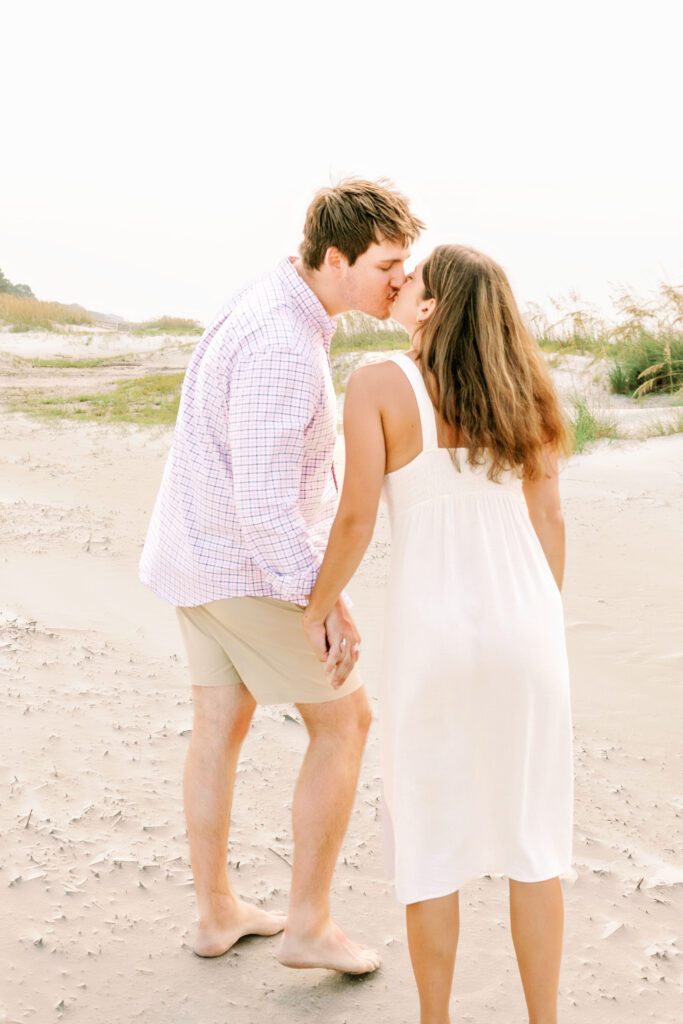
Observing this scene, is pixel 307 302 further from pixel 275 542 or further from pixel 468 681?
pixel 468 681

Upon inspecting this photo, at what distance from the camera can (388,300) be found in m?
2.40

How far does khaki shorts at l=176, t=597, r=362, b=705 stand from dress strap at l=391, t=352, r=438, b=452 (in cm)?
61

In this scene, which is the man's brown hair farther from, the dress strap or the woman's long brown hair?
the dress strap

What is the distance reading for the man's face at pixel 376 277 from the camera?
7.78 feet

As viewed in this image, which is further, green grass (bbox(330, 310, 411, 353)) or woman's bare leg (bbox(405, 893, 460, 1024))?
green grass (bbox(330, 310, 411, 353))

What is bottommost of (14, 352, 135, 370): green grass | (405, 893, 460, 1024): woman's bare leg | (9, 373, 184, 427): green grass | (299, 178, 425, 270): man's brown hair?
(14, 352, 135, 370): green grass

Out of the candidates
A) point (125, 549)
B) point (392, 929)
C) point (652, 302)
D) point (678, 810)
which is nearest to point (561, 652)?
point (392, 929)

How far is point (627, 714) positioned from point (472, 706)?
254cm

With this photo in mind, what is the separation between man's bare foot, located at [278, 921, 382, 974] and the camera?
8.64 feet

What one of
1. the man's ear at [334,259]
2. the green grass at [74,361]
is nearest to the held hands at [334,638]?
the man's ear at [334,259]

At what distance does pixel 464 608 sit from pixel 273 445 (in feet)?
1.72

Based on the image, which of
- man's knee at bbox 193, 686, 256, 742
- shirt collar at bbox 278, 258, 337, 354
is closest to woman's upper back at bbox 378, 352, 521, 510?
shirt collar at bbox 278, 258, 337, 354

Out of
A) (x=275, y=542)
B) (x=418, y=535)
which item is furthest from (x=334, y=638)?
(x=418, y=535)

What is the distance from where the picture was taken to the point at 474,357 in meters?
2.09
